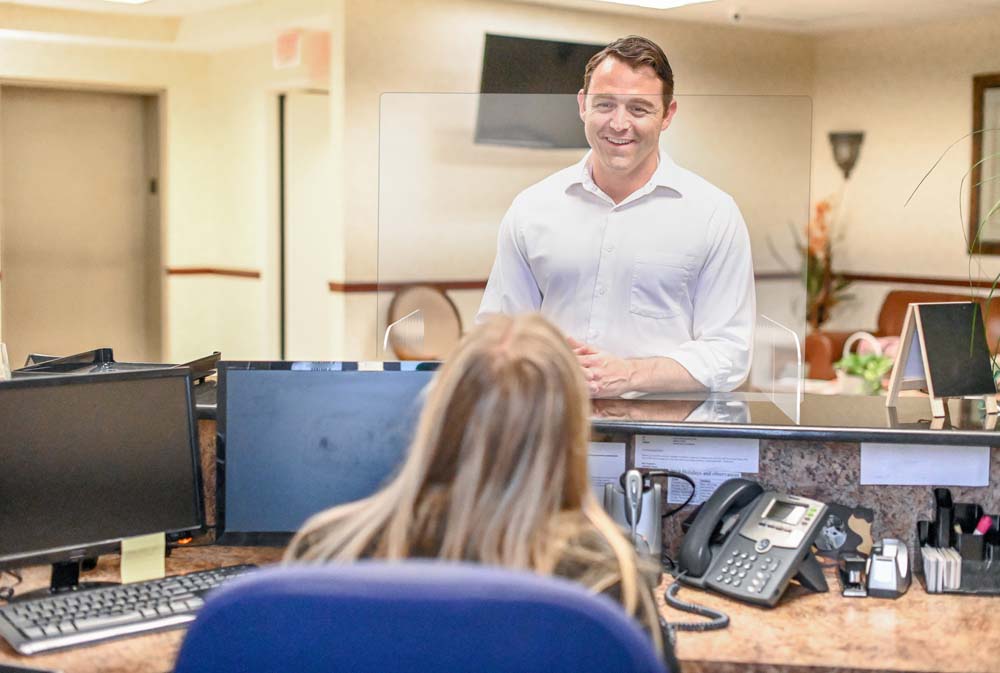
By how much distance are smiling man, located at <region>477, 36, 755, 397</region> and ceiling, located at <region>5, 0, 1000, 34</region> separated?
3.78 meters

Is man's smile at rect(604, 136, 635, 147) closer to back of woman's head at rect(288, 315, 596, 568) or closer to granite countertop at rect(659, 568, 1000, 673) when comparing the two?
granite countertop at rect(659, 568, 1000, 673)

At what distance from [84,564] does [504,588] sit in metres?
1.32

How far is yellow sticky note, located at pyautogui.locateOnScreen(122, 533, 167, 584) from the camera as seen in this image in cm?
183

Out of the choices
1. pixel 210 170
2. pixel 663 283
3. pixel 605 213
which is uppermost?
pixel 210 170

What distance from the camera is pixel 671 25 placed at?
6660 mm

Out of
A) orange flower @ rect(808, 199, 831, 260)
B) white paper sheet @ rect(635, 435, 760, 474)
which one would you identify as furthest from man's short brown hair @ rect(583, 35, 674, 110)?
orange flower @ rect(808, 199, 831, 260)

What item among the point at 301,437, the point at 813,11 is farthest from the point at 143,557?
the point at 813,11

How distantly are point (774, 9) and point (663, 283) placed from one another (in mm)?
4364

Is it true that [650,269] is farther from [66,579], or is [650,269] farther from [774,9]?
[774,9]

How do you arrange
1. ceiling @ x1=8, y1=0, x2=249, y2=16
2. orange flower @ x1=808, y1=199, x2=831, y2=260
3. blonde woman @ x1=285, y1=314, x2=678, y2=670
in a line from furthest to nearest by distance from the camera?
1. orange flower @ x1=808, y1=199, x2=831, y2=260
2. ceiling @ x1=8, y1=0, x2=249, y2=16
3. blonde woman @ x1=285, y1=314, x2=678, y2=670

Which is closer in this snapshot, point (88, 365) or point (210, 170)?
point (88, 365)

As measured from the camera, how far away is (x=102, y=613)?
1644mm

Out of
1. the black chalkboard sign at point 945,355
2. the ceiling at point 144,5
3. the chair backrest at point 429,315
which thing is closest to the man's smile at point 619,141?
the chair backrest at point 429,315

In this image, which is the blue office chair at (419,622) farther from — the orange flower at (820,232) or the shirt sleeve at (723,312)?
the orange flower at (820,232)
